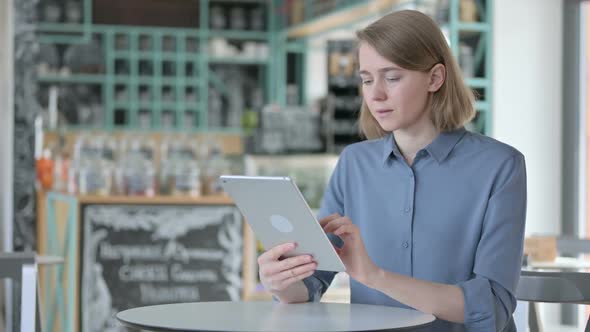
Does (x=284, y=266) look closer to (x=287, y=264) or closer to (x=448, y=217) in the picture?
(x=287, y=264)

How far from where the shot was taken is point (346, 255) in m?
1.96

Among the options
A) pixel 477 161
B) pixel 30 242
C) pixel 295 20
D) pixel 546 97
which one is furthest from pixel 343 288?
pixel 295 20

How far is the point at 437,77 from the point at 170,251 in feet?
12.3

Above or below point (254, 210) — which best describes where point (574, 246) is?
below

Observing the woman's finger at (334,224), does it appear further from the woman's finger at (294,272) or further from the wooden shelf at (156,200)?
the wooden shelf at (156,200)

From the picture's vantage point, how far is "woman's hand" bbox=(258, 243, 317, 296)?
1.98 m

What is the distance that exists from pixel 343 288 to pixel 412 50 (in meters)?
3.72

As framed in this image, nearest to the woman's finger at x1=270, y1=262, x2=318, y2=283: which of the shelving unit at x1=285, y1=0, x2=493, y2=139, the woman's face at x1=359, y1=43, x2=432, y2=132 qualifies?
the woman's face at x1=359, y1=43, x2=432, y2=132

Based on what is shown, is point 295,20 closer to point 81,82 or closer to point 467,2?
point 81,82

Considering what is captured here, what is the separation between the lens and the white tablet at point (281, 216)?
1.86m

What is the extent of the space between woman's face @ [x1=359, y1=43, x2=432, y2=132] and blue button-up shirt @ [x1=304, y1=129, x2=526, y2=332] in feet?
0.36

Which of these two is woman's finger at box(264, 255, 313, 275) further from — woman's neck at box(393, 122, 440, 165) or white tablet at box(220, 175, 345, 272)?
woman's neck at box(393, 122, 440, 165)

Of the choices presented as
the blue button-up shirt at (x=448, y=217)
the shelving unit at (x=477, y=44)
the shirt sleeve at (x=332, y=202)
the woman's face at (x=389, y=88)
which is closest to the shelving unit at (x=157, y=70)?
the shelving unit at (x=477, y=44)

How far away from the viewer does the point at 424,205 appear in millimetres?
2143
